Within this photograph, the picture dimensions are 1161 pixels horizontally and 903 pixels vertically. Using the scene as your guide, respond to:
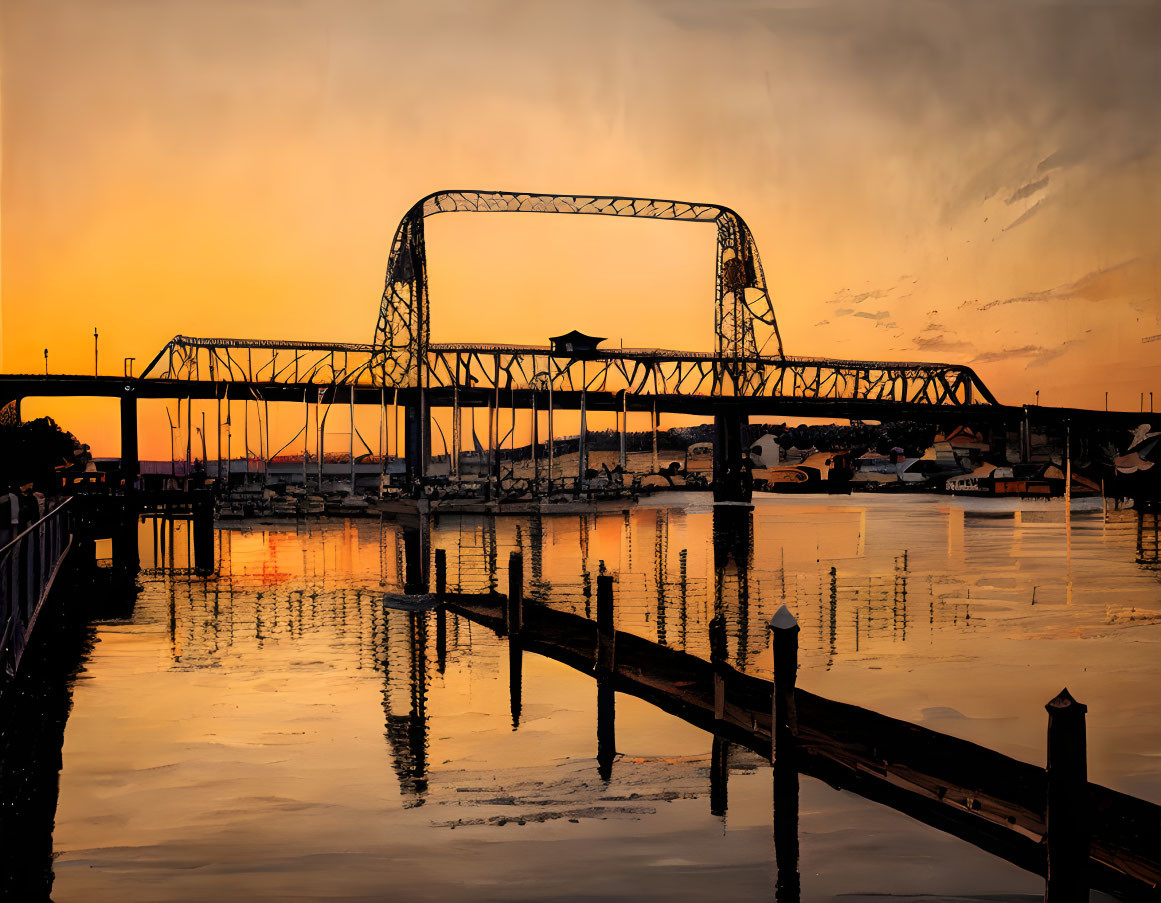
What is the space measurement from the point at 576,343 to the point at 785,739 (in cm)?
11441

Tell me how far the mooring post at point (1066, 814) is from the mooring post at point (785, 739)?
123 inches

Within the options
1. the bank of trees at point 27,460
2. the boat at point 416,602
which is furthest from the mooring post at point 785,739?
the bank of trees at point 27,460

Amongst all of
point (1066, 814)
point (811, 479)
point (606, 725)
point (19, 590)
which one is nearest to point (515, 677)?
point (606, 725)

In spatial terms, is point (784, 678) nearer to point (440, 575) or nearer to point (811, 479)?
point (440, 575)

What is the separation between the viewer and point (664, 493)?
150 meters

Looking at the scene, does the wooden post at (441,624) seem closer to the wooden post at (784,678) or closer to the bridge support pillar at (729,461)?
the wooden post at (784,678)

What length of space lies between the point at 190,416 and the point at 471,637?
8229cm

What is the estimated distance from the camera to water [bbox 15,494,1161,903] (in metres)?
11.6

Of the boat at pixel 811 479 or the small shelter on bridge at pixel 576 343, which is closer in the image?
the small shelter on bridge at pixel 576 343

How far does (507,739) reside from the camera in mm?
16422

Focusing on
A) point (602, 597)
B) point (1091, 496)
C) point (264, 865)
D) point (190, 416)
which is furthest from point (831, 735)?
point (1091, 496)

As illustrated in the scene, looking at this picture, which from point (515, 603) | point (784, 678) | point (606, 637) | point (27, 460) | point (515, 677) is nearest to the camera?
point (784, 678)

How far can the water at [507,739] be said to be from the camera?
11.6 metres

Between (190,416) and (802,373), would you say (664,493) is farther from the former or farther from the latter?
(190,416)
